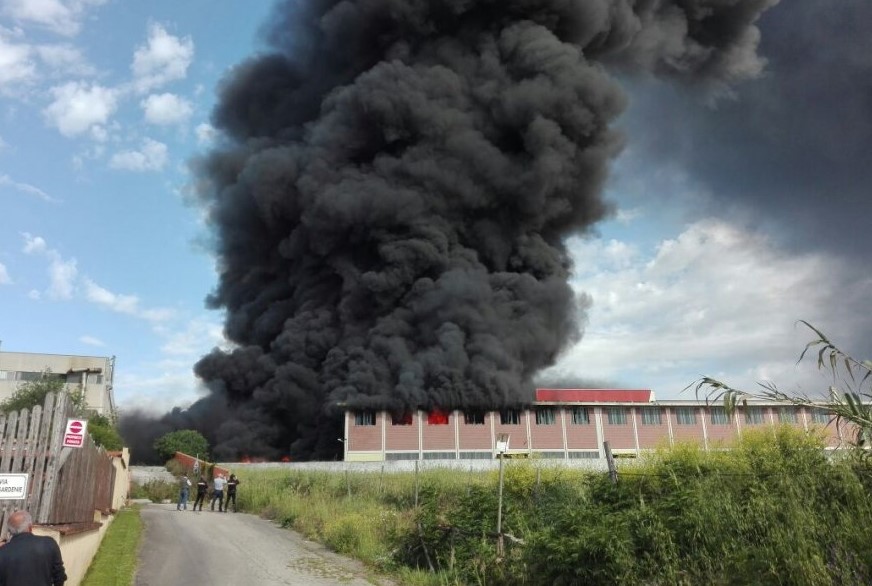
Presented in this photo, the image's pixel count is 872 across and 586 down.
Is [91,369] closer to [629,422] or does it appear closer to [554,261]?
[554,261]

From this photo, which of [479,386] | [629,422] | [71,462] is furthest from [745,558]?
[629,422]

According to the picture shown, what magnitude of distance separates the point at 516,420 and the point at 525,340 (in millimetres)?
6387

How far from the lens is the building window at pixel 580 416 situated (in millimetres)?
46531

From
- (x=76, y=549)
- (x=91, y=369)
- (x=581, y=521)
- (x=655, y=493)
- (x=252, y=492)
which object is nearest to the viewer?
(x=581, y=521)

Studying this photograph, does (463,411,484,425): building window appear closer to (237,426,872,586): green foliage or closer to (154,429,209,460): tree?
(154,429,209,460): tree

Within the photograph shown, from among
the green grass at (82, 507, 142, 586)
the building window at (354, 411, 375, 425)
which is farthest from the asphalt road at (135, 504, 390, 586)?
the building window at (354, 411, 375, 425)

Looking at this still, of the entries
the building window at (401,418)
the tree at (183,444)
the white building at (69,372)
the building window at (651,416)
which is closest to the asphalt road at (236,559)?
the building window at (401,418)

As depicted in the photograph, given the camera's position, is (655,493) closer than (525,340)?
Yes

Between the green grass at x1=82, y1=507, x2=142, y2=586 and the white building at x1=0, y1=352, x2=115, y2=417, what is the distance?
152 feet

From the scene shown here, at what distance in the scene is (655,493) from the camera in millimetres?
7535

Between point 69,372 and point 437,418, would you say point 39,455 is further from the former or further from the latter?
point 69,372

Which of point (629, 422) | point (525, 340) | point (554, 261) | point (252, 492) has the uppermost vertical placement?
point (554, 261)

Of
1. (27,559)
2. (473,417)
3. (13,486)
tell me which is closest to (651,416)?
(473,417)

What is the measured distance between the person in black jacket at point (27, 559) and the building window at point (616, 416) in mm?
45435
